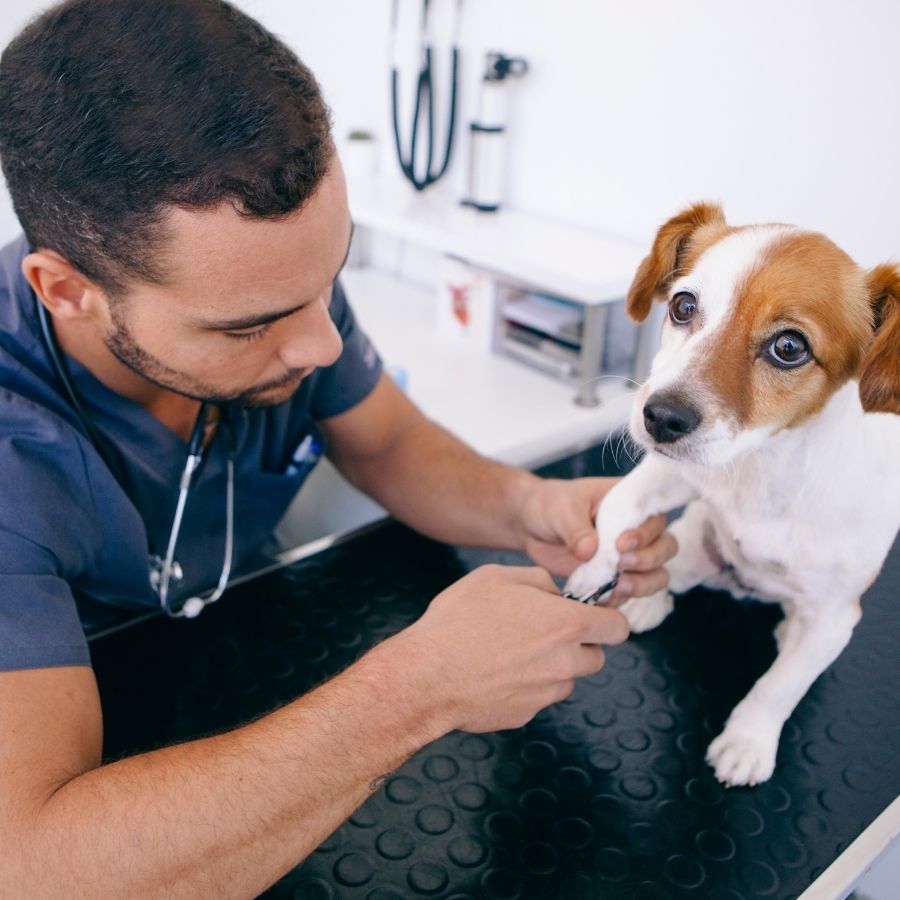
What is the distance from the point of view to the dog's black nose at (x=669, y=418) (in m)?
0.71

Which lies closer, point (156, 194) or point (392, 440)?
point (156, 194)

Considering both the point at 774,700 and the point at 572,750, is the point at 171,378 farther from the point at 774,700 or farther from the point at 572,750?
the point at 774,700

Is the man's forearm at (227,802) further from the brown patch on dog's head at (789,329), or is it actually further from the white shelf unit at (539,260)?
the white shelf unit at (539,260)

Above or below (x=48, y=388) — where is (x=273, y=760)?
below

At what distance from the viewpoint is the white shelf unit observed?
59.3 inches

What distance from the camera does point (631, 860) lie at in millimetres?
769

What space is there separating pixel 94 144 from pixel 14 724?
1.54 ft

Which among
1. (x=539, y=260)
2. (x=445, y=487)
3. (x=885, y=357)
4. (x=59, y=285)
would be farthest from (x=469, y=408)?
(x=885, y=357)

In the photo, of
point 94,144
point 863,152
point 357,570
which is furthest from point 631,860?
point 863,152

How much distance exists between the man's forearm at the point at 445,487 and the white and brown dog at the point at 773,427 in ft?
0.63

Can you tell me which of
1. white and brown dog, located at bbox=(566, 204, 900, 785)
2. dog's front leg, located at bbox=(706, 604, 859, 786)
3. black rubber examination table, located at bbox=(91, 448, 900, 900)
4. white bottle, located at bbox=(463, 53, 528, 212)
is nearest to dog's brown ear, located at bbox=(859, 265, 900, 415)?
white and brown dog, located at bbox=(566, 204, 900, 785)

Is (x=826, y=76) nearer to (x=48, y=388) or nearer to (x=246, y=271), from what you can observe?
(x=246, y=271)

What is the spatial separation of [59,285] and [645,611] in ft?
2.29

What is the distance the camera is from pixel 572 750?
0.88 m
